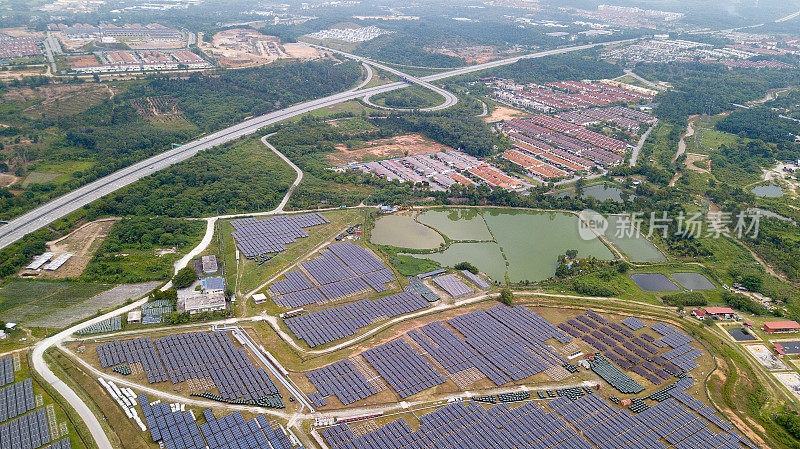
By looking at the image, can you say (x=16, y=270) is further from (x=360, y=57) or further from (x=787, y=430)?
(x=360, y=57)

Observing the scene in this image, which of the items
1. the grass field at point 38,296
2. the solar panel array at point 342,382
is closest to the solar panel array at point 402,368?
the solar panel array at point 342,382

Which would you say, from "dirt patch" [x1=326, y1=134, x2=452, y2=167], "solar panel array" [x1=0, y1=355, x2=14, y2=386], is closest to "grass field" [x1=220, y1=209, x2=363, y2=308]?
"solar panel array" [x1=0, y1=355, x2=14, y2=386]

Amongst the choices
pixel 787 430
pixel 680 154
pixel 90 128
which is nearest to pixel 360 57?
pixel 90 128

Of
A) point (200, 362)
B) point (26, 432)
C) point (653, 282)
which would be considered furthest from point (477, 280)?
point (26, 432)

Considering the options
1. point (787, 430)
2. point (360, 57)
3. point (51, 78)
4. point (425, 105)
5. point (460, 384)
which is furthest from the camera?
point (360, 57)

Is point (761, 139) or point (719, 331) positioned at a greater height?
point (761, 139)

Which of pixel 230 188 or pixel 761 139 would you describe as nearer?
pixel 230 188

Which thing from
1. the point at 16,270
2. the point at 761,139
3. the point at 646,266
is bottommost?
the point at 16,270

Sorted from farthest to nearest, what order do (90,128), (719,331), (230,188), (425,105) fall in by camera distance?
(425,105), (90,128), (230,188), (719,331)
